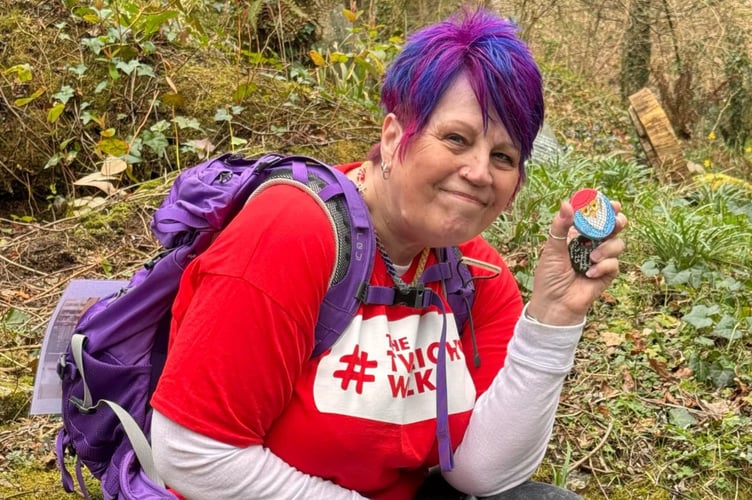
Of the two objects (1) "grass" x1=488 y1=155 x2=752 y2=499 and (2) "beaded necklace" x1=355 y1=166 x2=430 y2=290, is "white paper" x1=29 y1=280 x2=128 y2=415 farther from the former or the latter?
(1) "grass" x1=488 y1=155 x2=752 y2=499

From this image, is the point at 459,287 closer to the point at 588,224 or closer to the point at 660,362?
the point at 588,224

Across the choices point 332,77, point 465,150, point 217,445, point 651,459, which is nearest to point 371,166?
point 465,150

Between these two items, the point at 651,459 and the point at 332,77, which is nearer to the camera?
the point at 651,459

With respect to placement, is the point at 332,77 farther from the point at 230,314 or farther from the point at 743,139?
the point at 743,139

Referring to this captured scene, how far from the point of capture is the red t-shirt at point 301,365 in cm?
137

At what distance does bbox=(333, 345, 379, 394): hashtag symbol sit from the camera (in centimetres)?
153

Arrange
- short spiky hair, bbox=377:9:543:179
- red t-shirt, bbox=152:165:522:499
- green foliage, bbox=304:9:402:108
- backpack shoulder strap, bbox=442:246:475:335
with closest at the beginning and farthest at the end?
red t-shirt, bbox=152:165:522:499
short spiky hair, bbox=377:9:543:179
backpack shoulder strap, bbox=442:246:475:335
green foliage, bbox=304:9:402:108

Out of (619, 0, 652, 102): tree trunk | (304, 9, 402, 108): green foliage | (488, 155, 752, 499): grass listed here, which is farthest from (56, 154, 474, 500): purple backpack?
(619, 0, 652, 102): tree trunk

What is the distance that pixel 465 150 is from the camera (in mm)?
1534

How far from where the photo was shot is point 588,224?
60.4 inches

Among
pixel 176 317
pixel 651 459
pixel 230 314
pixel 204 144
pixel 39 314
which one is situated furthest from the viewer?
pixel 204 144

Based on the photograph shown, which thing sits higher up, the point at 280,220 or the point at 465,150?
the point at 465,150

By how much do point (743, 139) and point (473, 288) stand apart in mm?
7726

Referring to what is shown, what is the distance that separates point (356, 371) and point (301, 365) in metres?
0.13
